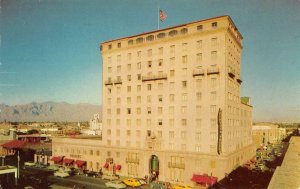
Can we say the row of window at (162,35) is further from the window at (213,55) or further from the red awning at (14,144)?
the red awning at (14,144)

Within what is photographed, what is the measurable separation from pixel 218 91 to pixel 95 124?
134305mm

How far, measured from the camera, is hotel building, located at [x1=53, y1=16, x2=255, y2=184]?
194 ft

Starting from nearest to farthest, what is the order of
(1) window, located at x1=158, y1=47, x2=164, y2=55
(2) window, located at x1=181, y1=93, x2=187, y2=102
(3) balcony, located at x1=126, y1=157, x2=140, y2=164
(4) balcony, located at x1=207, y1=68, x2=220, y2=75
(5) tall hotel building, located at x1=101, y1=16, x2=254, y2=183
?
(4) balcony, located at x1=207, y1=68, x2=220, y2=75, (5) tall hotel building, located at x1=101, y1=16, x2=254, y2=183, (2) window, located at x1=181, y1=93, x2=187, y2=102, (1) window, located at x1=158, y1=47, x2=164, y2=55, (3) balcony, located at x1=126, y1=157, x2=140, y2=164

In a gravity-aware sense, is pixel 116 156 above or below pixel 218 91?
below

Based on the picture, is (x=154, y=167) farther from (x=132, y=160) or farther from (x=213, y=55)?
(x=213, y=55)

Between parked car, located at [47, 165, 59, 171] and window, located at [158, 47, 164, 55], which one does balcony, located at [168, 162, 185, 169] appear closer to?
window, located at [158, 47, 164, 55]

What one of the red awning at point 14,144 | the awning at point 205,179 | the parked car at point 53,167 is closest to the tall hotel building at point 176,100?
the awning at point 205,179

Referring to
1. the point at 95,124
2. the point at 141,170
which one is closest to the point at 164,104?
the point at 141,170

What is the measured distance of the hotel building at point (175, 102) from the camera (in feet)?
194

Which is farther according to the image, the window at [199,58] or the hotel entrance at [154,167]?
the hotel entrance at [154,167]

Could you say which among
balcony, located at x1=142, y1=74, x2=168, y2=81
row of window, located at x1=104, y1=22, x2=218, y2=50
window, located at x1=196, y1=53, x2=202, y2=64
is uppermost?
row of window, located at x1=104, y1=22, x2=218, y2=50

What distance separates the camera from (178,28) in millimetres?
64062

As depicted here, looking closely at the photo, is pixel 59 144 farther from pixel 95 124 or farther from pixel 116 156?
pixel 95 124

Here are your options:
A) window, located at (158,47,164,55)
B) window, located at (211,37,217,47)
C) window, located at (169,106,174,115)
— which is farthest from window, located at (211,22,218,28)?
window, located at (169,106,174,115)
